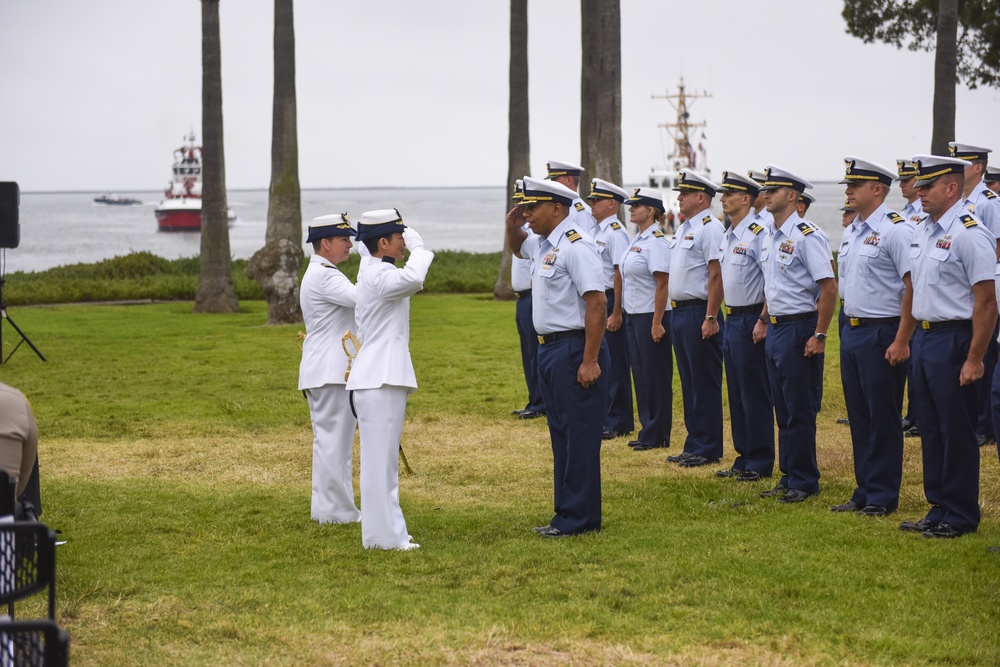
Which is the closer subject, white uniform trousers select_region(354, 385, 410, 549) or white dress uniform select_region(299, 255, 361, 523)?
white uniform trousers select_region(354, 385, 410, 549)

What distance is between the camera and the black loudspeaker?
45.1ft

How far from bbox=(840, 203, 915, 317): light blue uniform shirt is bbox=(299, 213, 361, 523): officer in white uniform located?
3192 mm

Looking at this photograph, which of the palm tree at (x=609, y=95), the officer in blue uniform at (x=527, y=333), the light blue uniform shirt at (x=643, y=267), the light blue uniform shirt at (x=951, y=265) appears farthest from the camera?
the palm tree at (x=609, y=95)

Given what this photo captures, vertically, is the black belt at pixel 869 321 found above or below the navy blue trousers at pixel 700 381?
above

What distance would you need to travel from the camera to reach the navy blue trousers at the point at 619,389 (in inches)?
425

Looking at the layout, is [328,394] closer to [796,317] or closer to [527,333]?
[796,317]

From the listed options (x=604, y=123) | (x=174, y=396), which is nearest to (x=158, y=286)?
(x=604, y=123)

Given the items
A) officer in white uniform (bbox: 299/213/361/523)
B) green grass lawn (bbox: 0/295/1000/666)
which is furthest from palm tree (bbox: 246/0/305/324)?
officer in white uniform (bbox: 299/213/361/523)

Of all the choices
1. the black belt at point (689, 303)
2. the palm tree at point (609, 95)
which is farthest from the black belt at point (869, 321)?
the palm tree at point (609, 95)

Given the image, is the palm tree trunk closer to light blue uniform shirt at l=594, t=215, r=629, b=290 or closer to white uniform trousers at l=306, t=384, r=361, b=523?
light blue uniform shirt at l=594, t=215, r=629, b=290

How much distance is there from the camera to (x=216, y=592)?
5.96 metres

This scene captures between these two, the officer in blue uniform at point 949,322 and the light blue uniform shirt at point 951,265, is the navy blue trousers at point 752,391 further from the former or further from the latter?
the light blue uniform shirt at point 951,265

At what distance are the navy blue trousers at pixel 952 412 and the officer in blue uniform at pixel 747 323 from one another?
74.1 inches

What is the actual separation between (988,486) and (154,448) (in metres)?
6.70
